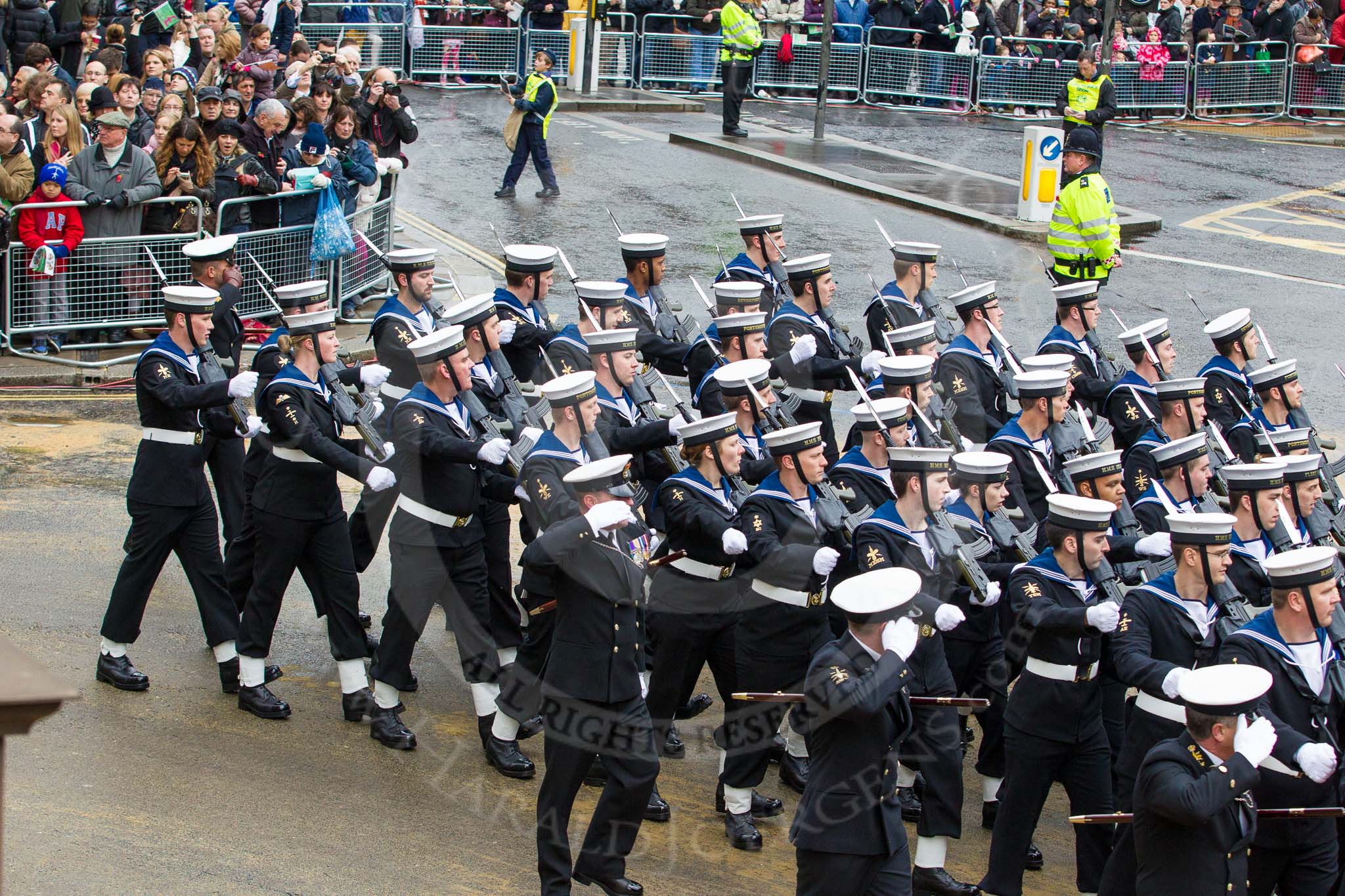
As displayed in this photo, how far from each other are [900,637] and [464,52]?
67.2 ft

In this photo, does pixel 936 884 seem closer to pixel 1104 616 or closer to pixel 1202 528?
pixel 1104 616

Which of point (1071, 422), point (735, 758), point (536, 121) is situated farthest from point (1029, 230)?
point (735, 758)

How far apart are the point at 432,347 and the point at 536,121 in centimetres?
1043

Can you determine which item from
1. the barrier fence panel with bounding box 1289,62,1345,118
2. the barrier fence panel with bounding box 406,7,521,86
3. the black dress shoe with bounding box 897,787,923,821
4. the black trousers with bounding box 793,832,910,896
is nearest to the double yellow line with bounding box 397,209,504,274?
the barrier fence panel with bounding box 406,7,521,86

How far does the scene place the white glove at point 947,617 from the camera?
21.4ft

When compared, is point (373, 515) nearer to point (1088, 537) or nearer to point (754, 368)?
point (754, 368)

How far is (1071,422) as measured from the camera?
872 cm

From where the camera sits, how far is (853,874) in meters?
5.90

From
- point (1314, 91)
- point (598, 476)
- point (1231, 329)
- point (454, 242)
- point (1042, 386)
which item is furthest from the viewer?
point (1314, 91)

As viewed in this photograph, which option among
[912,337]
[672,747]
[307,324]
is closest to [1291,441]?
[912,337]

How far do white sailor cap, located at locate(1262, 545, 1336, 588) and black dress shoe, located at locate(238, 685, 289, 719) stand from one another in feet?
14.1

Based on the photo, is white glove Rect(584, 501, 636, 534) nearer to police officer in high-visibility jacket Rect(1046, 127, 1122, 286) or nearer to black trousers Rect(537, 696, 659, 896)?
black trousers Rect(537, 696, 659, 896)

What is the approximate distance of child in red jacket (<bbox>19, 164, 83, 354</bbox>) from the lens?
1191 cm

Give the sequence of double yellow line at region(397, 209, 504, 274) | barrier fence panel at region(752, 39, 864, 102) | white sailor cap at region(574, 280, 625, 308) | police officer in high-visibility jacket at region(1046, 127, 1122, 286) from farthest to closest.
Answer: barrier fence panel at region(752, 39, 864, 102) → double yellow line at region(397, 209, 504, 274) → police officer in high-visibility jacket at region(1046, 127, 1122, 286) → white sailor cap at region(574, 280, 625, 308)
